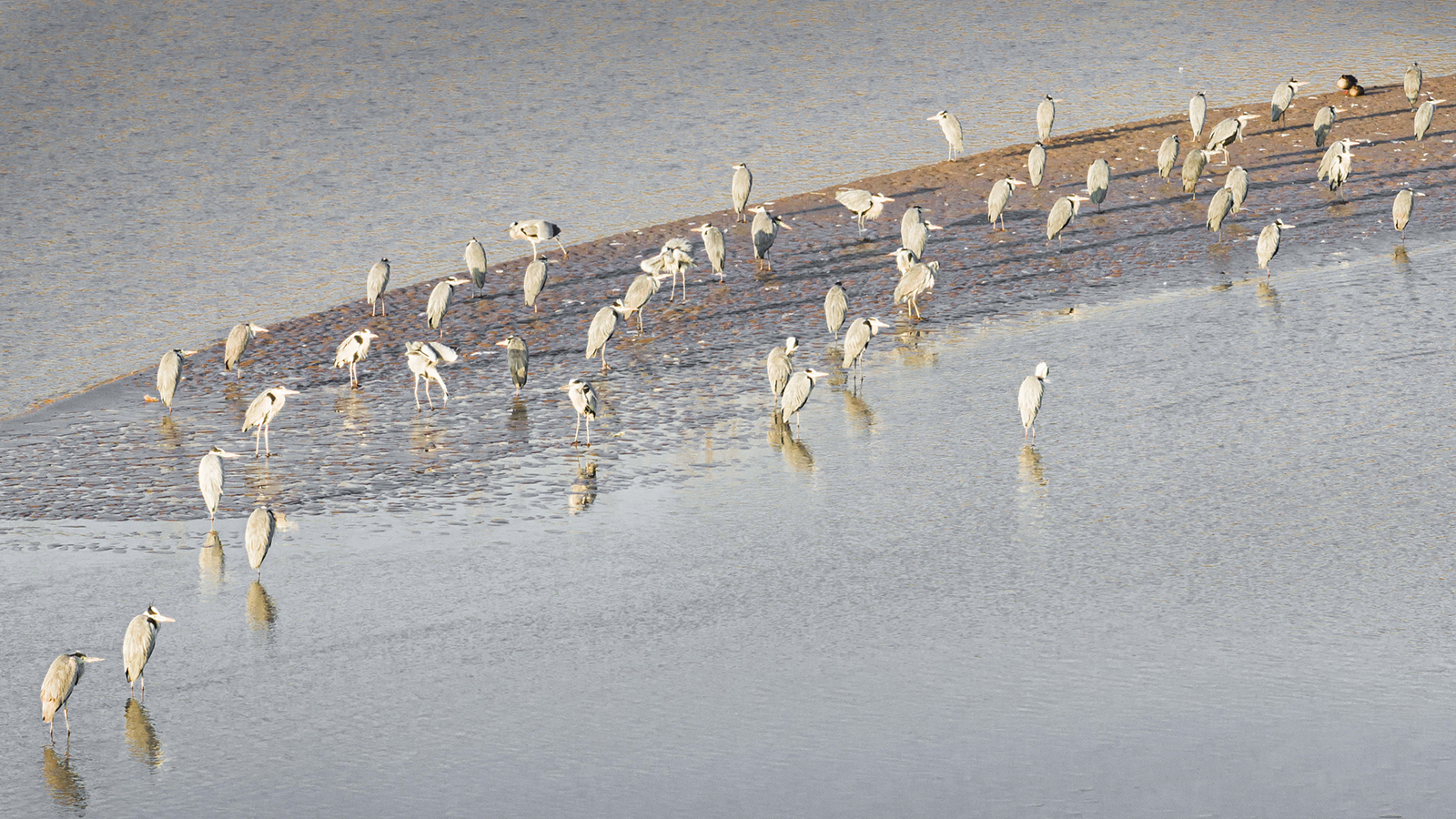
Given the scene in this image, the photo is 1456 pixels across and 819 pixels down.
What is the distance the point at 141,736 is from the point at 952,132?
1742 centimetres

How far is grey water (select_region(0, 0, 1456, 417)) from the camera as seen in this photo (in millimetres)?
20703

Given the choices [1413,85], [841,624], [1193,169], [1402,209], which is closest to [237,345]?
[841,624]

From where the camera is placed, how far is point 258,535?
11.6 metres

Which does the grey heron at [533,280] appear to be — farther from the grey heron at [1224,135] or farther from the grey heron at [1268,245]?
the grey heron at [1224,135]

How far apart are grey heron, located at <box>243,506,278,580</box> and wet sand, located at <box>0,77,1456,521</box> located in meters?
1.38

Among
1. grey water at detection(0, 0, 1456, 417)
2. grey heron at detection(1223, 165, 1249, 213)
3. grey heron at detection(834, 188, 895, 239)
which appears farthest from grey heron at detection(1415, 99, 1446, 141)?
grey heron at detection(834, 188, 895, 239)

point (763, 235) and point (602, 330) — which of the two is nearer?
point (602, 330)

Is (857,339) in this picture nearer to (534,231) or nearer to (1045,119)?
(534,231)

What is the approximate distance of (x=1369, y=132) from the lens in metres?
25.0

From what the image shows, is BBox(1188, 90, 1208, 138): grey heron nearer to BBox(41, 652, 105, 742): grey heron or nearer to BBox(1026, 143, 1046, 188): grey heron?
BBox(1026, 143, 1046, 188): grey heron

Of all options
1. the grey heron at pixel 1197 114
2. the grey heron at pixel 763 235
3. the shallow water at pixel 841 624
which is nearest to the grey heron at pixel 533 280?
the grey heron at pixel 763 235

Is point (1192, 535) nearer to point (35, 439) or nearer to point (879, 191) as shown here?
point (35, 439)

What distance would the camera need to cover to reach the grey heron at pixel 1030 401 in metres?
14.0

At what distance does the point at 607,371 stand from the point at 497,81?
13719 mm
